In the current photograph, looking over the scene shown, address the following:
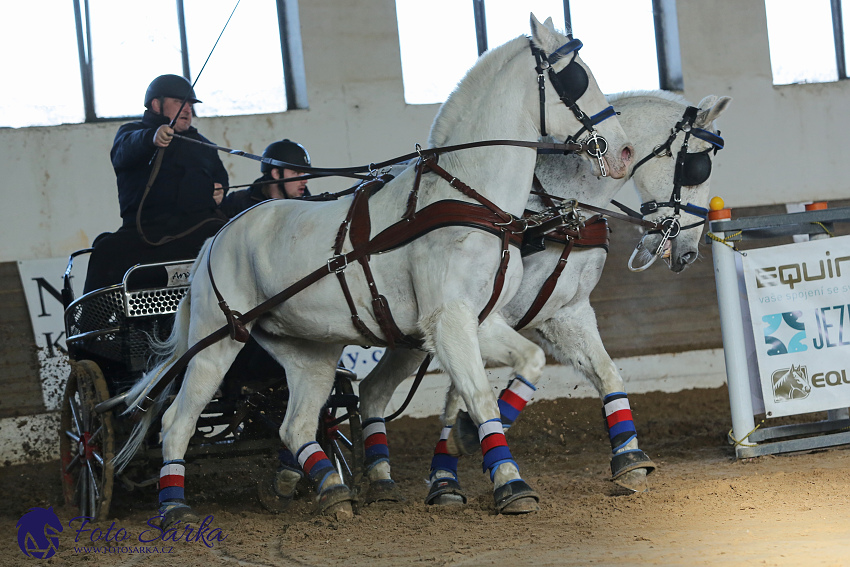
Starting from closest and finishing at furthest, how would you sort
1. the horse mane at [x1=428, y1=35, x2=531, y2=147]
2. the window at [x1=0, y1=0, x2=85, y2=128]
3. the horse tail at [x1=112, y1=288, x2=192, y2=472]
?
the horse mane at [x1=428, y1=35, x2=531, y2=147]
the horse tail at [x1=112, y1=288, x2=192, y2=472]
the window at [x1=0, y1=0, x2=85, y2=128]

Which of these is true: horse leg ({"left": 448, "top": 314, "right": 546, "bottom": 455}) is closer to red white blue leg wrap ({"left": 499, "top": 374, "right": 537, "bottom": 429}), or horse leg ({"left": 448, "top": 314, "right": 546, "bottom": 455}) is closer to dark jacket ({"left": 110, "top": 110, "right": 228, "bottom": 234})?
red white blue leg wrap ({"left": 499, "top": 374, "right": 537, "bottom": 429})

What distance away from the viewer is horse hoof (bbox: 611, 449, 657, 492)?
394 centimetres

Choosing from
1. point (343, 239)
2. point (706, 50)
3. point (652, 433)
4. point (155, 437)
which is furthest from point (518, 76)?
point (706, 50)

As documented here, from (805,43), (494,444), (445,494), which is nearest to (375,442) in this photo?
(445,494)

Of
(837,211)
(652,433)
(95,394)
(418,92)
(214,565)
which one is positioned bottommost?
(652,433)

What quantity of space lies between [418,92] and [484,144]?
15.8 ft

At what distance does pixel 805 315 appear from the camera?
5.07m

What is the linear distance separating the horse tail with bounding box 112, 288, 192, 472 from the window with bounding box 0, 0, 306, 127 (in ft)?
12.9

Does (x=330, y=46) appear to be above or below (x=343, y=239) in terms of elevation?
above

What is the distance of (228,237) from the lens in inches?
166

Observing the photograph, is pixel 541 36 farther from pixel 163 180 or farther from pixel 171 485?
pixel 171 485

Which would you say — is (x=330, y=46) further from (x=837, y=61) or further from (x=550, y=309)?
(x=837, y=61)

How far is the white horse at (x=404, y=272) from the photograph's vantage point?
3.53 metres

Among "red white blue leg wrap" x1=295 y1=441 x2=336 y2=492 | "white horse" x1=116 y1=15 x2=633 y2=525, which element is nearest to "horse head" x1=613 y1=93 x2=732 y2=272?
"white horse" x1=116 y1=15 x2=633 y2=525
